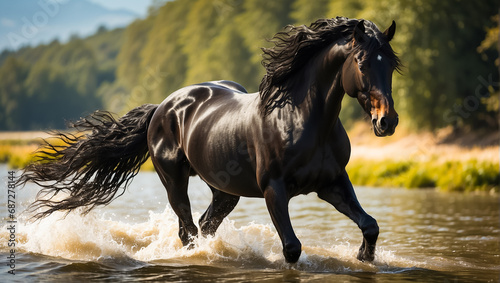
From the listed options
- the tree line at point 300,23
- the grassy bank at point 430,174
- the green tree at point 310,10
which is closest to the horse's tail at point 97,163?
the tree line at point 300,23

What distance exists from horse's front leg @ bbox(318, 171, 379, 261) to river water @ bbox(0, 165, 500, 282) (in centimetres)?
33

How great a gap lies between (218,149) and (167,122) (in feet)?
3.58

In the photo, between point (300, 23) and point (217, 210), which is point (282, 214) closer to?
point (217, 210)

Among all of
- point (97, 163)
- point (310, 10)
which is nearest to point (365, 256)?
point (97, 163)

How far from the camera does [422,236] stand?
863 centimetres

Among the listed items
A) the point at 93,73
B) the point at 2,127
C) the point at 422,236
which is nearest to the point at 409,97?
the point at 422,236

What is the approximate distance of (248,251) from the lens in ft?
22.5

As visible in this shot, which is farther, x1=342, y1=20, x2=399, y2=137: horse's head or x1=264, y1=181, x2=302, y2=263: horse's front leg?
x1=264, y1=181, x2=302, y2=263: horse's front leg

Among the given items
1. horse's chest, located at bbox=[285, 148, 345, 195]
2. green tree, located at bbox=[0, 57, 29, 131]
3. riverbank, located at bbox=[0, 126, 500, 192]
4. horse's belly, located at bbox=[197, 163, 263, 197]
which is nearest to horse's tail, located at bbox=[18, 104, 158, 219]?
horse's belly, located at bbox=[197, 163, 263, 197]

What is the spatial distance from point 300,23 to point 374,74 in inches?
1245

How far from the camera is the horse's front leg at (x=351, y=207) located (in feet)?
18.2

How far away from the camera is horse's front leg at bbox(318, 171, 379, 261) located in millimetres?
5547

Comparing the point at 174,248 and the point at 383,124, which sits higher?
the point at 383,124

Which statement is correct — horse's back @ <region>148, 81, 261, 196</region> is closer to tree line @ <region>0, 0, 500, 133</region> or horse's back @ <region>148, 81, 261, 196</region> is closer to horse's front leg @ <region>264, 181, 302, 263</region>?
horse's front leg @ <region>264, 181, 302, 263</region>
